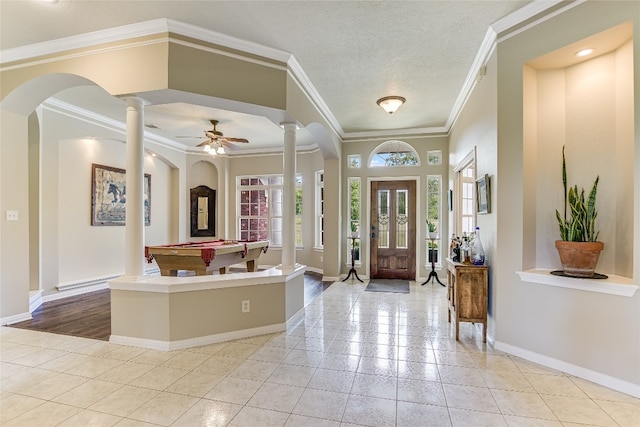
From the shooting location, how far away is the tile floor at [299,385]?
2020 mm

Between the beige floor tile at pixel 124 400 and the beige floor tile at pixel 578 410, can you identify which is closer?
the beige floor tile at pixel 578 410

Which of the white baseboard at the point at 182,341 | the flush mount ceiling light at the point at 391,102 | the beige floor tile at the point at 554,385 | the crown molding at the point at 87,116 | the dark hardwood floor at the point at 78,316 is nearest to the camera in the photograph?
the beige floor tile at the point at 554,385

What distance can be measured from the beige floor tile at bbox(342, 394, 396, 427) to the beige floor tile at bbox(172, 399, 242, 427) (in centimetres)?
74

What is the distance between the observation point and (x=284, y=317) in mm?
3631

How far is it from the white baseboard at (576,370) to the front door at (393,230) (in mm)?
3486

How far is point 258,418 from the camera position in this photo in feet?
6.59

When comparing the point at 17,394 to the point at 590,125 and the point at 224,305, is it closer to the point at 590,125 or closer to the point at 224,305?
the point at 224,305

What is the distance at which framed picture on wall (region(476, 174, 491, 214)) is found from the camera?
332 centimetres

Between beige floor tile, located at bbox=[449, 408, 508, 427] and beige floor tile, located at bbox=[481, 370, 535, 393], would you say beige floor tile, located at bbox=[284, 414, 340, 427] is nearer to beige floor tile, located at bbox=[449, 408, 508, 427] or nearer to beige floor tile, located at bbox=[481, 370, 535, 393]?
beige floor tile, located at bbox=[449, 408, 508, 427]

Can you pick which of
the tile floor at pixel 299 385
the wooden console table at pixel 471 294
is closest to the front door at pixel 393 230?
the tile floor at pixel 299 385

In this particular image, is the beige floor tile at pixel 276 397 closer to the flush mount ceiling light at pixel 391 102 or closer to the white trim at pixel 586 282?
the white trim at pixel 586 282

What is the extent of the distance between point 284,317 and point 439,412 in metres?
1.96

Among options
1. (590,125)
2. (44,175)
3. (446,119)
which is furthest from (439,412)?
(44,175)

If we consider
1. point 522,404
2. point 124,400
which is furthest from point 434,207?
point 124,400
